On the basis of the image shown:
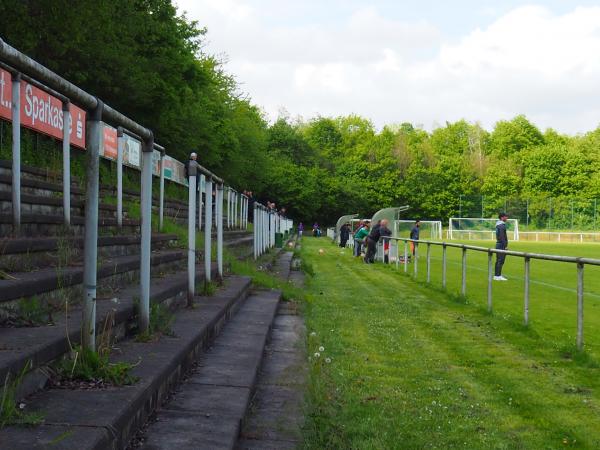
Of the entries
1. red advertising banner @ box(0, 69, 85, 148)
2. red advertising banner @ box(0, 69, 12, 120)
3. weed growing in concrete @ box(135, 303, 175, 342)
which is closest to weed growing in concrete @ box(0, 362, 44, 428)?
weed growing in concrete @ box(135, 303, 175, 342)

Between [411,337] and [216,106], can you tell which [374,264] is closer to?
[411,337]

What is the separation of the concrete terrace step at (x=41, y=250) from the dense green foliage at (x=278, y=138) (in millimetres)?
7618

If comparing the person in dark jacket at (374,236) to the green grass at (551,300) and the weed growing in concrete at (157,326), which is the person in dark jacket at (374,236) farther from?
the weed growing in concrete at (157,326)

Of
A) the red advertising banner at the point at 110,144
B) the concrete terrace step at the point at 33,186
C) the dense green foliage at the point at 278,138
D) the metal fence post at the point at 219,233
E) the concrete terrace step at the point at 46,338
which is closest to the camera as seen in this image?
the concrete terrace step at the point at 46,338

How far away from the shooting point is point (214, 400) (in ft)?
12.5

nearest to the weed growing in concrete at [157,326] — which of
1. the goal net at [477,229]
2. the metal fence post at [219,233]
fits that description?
the metal fence post at [219,233]

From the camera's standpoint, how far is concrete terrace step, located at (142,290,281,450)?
313 centimetres

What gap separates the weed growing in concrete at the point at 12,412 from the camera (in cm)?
260

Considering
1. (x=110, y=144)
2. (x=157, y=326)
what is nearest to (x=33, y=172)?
(x=110, y=144)

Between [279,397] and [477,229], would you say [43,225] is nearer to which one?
[279,397]

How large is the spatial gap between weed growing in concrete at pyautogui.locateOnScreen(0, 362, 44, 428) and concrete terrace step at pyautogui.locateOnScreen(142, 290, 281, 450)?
0.54m

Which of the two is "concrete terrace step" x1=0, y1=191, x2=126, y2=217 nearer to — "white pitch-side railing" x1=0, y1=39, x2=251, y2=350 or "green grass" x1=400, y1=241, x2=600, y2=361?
"white pitch-side railing" x1=0, y1=39, x2=251, y2=350

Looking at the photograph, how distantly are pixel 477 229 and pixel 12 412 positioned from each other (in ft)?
215

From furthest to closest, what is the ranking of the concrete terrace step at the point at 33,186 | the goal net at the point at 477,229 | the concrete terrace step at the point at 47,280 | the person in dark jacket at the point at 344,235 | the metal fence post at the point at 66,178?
the goal net at the point at 477,229, the person in dark jacket at the point at 344,235, the concrete terrace step at the point at 33,186, the metal fence post at the point at 66,178, the concrete terrace step at the point at 47,280
